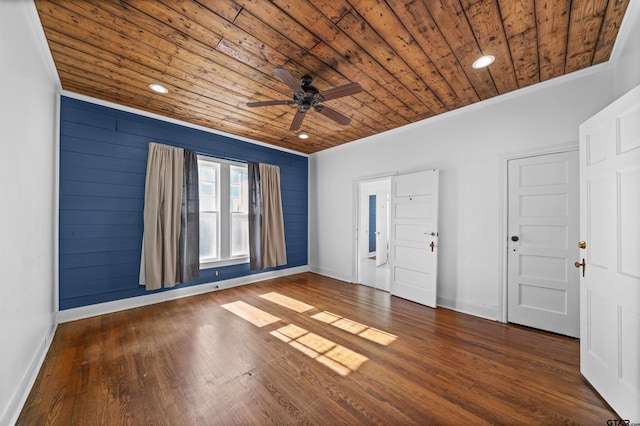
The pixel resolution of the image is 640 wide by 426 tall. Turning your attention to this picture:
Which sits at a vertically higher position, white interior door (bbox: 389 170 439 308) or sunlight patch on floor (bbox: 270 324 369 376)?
white interior door (bbox: 389 170 439 308)

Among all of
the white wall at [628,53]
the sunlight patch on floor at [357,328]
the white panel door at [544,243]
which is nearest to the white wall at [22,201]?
the sunlight patch on floor at [357,328]

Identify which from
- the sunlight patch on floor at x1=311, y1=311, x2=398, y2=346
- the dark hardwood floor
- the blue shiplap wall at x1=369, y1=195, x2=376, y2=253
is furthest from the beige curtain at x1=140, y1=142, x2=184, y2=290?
the blue shiplap wall at x1=369, y1=195, x2=376, y2=253

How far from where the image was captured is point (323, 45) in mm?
2086

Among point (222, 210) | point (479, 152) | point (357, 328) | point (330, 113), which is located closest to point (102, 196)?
point (222, 210)

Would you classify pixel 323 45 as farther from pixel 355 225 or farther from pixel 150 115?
pixel 355 225

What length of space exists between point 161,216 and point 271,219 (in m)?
1.95

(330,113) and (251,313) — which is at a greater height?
(330,113)

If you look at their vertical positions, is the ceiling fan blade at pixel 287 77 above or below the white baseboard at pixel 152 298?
above

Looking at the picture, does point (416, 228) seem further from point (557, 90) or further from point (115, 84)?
point (115, 84)

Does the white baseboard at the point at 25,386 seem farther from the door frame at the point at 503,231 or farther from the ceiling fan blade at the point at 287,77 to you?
the door frame at the point at 503,231

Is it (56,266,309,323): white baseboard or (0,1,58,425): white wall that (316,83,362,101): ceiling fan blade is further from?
(56,266,309,323): white baseboard

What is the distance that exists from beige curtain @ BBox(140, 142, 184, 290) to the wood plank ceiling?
0.85 meters

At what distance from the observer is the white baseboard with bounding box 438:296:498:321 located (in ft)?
10.1

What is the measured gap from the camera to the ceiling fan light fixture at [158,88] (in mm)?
2781
